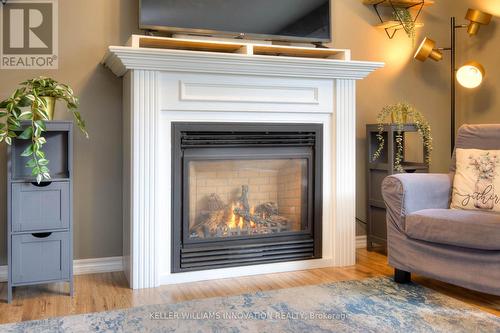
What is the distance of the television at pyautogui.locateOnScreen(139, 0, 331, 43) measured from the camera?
9.75ft

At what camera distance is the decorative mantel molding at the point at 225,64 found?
2713mm

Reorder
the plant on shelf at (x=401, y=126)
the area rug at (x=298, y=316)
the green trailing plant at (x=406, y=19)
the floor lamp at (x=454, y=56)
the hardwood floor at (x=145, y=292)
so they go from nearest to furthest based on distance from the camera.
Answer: the area rug at (x=298, y=316) < the hardwood floor at (x=145, y=292) < the plant on shelf at (x=401, y=126) < the floor lamp at (x=454, y=56) < the green trailing plant at (x=406, y=19)

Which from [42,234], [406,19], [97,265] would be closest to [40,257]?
[42,234]

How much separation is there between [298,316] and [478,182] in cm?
132

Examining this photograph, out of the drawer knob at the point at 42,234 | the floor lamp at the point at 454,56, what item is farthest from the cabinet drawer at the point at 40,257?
the floor lamp at the point at 454,56

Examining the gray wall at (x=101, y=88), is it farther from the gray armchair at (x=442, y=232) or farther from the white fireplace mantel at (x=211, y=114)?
the gray armchair at (x=442, y=232)

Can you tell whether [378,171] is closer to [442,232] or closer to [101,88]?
[442,232]

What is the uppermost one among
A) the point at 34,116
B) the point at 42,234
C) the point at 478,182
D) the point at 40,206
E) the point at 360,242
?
the point at 34,116

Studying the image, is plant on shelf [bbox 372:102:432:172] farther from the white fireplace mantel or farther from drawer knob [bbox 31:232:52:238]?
drawer knob [bbox 31:232:52:238]

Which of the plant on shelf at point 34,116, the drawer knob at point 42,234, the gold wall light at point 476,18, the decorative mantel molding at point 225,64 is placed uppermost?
the gold wall light at point 476,18

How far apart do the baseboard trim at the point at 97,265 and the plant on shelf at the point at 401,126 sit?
188 cm

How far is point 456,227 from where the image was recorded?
2.49m

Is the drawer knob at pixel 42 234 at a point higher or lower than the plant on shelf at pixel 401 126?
lower

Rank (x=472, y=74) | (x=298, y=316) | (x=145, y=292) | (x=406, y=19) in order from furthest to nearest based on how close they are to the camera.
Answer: (x=406, y=19), (x=472, y=74), (x=145, y=292), (x=298, y=316)
